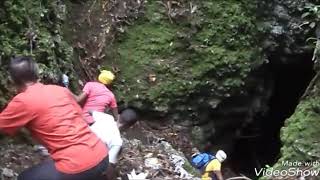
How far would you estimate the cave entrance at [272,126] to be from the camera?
9328mm

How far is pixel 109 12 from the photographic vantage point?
727cm

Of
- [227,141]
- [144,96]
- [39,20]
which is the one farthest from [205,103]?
[39,20]

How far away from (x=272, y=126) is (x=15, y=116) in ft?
22.7

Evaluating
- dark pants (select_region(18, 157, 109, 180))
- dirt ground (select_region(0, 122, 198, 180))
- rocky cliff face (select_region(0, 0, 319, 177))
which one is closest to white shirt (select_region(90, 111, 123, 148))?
dirt ground (select_region(0, 122, 198, 180))

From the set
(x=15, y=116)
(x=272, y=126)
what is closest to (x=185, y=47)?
(x=272, y=126)

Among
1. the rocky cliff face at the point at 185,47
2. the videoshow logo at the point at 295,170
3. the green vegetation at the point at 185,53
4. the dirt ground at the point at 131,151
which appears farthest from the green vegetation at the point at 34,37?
the videoshow logo at the point at 295,170

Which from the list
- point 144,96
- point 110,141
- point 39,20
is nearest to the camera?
point 110,141

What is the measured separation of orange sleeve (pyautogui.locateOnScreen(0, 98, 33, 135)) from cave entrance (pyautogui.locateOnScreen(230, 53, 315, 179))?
5.94 m

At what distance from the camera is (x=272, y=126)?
9859mm

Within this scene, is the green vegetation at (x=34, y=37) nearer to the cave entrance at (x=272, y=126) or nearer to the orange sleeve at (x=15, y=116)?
the orange sleeve at (x=15, y=116)

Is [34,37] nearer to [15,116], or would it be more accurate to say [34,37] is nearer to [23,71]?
[23,71]

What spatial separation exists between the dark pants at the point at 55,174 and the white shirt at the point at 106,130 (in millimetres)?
1131

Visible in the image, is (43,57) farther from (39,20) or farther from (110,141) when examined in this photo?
(110,141)

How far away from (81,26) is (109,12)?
44 cm
